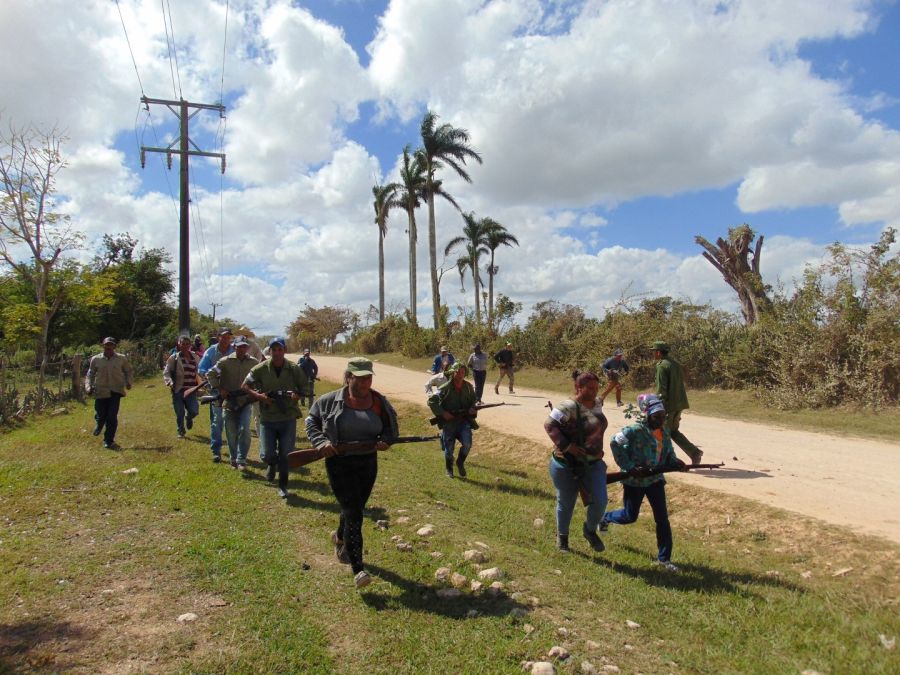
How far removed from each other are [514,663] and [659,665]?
36.1 inches

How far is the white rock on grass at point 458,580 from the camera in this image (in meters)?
4.66

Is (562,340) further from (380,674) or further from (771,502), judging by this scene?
(380,674)

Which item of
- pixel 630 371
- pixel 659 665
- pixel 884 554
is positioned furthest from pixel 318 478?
pixel 630 371

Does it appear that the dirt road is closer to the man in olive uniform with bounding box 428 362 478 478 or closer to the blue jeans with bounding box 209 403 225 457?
the man in olive uniform with bounding box 428 362 478 478

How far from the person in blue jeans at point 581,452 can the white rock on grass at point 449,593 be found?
1534 millimetres

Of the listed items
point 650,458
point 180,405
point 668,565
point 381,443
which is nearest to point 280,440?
point 381,443

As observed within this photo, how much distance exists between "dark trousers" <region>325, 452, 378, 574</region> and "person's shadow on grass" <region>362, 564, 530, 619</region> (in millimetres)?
335

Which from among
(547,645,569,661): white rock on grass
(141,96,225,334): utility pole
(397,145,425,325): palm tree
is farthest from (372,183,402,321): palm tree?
(547,645,569,661): white rock on grass

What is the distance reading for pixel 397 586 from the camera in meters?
4.68

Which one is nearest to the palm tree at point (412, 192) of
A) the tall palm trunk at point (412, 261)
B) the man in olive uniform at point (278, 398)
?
the tall palm trunk at point (412, 261)

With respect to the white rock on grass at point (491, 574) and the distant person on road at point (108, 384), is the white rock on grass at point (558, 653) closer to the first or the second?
the white rock on grass at point (491, 574)

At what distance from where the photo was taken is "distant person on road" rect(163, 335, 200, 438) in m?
10.9

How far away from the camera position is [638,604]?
461 centimetres

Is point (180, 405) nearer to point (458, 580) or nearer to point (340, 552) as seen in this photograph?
point (340, 552)
